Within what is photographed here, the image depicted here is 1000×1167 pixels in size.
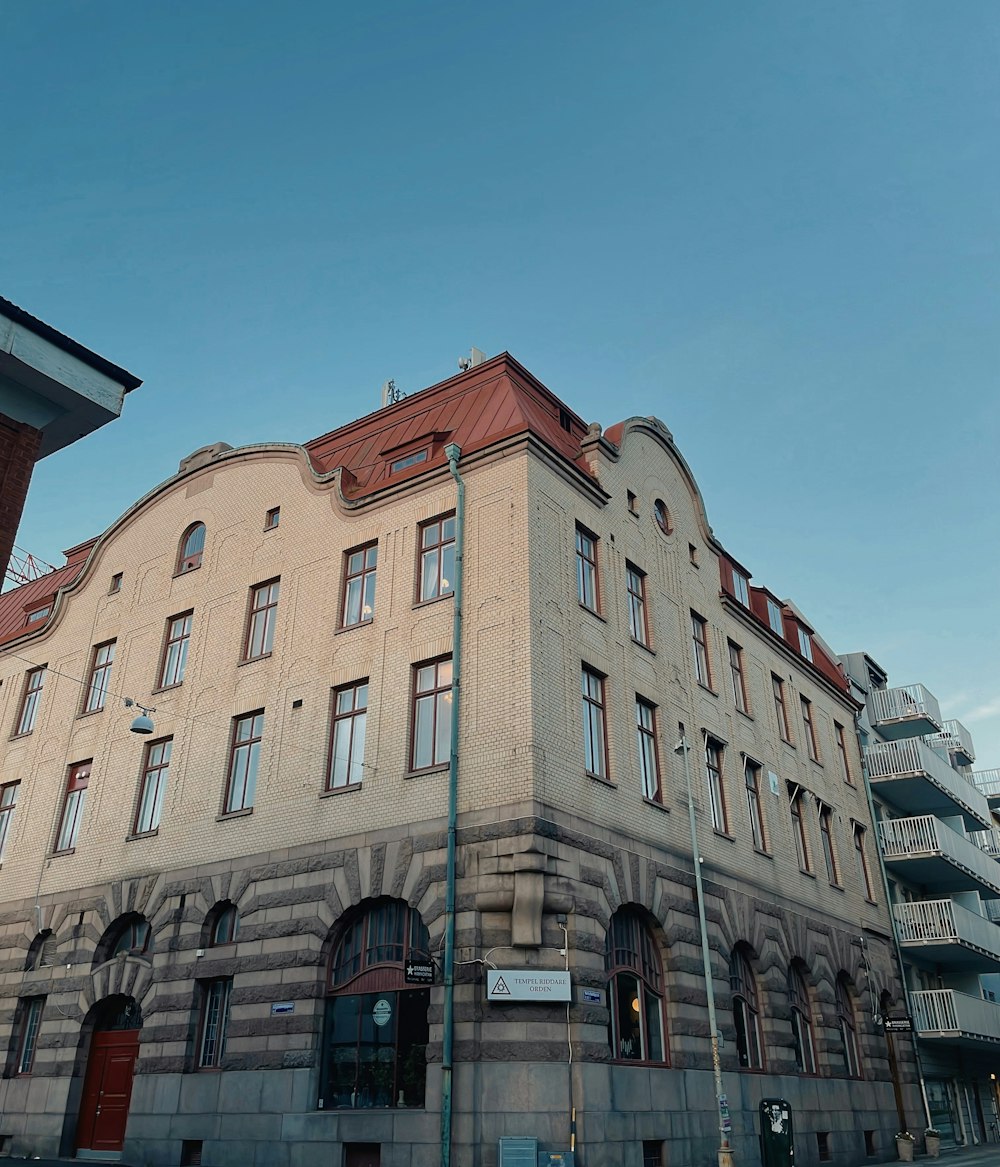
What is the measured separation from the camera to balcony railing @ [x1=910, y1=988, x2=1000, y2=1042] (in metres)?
31.8

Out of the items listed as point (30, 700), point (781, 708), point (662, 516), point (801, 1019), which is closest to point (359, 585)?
point (662, 516)

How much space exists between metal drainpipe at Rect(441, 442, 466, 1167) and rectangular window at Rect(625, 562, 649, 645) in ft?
16.2

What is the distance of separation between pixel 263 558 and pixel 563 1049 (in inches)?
582

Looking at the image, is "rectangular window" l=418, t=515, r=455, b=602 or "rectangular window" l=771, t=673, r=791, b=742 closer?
"rectangular window" l=418, t=515, r=455, b=602

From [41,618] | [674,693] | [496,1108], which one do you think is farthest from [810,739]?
[41,618]

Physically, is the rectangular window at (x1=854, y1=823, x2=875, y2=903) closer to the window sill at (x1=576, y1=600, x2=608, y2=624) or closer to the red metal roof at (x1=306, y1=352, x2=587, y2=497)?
the window sill at (x1=576, y1=600, x2=608, y2=624)

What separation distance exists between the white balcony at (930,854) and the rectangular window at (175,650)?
80.2ft

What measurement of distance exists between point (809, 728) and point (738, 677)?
18.1 feet

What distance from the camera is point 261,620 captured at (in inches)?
1030

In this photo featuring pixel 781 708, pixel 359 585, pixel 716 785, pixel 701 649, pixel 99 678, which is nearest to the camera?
pixel 359 585

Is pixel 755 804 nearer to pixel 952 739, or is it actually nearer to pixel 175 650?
pixel 175 650

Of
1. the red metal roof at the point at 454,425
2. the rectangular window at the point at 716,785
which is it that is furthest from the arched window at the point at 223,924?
the rectangular window at the point at 716,785

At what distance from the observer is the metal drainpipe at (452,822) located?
1698 centimetres

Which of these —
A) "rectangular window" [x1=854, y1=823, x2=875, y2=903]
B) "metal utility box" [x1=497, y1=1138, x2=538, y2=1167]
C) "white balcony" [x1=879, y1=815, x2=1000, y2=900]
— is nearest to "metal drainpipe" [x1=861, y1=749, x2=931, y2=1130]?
"white balcony" [x1=879, y1=815, x2=1000, y2=900]
